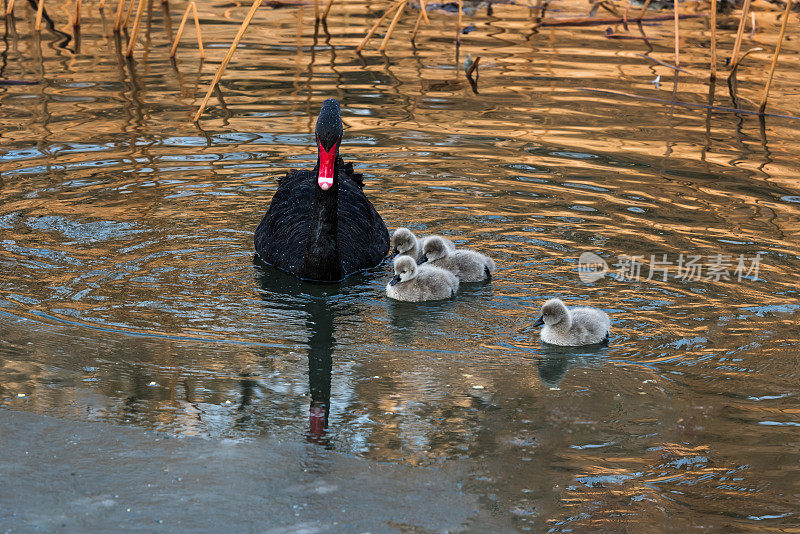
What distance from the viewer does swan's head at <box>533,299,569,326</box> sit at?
5.99 meters

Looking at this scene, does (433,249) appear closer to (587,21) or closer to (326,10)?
(326,10)

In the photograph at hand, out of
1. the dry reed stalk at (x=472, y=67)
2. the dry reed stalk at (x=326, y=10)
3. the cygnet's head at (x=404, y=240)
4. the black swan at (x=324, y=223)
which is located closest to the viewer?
the black swan at (x=324, y=223)

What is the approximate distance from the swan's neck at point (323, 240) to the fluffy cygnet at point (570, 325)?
5.65 feet

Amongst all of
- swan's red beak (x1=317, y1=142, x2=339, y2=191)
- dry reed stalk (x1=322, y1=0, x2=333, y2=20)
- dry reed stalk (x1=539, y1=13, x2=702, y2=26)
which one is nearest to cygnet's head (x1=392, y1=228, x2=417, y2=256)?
swan's red beak (x1=317, y1=142, x2=339, y2=191)

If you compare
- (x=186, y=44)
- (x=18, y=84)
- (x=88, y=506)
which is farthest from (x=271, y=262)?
(x=186, y=44)

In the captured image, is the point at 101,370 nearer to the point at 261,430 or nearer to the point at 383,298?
the point at 261,430

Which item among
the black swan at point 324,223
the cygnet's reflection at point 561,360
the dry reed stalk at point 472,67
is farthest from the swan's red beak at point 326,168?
the dry reed stalk at point 472,67

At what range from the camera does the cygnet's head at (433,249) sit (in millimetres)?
7145

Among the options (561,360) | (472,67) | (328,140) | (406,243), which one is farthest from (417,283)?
(472,67)

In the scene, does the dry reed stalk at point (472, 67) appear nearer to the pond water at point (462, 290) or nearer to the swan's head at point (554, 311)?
the pond water at point (462, 290)

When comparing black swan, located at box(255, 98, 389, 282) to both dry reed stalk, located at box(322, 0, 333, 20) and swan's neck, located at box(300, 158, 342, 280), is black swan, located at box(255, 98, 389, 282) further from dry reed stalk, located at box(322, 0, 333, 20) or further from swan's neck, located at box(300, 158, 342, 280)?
dry reed stalk, located at box(322, 0, 333, 20)

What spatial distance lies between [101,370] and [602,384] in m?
2.68

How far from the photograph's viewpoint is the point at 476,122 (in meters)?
11.4

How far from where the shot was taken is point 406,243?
7453mm
